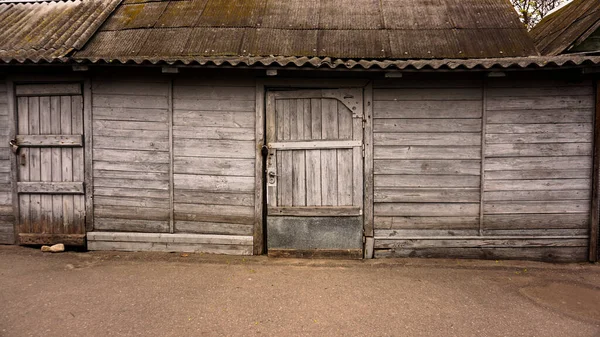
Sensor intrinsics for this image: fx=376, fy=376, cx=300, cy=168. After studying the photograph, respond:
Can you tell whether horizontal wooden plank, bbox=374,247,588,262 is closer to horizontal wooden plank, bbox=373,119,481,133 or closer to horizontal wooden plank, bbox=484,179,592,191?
horizontal wooden plank, bbox=484,179,592,191

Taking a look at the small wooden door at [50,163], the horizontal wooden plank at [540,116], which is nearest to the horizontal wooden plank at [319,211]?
the horizontal wooden plank at [540,116]

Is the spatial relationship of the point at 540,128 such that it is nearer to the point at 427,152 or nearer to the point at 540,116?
the point at 540,116

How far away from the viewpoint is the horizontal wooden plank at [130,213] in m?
5.71

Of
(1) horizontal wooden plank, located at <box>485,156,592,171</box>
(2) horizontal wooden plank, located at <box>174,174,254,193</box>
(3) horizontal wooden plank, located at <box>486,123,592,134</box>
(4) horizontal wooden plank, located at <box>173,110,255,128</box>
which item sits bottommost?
(2) horizontal wooden plank, located at <box>174,174,254,193</box>

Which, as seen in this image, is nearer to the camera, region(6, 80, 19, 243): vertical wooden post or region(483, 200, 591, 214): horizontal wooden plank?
region(483, 200, 591, 214): horizontal wooden plank

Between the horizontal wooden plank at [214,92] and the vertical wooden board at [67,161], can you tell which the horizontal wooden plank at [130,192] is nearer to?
the vertical wooden board at [67,161]


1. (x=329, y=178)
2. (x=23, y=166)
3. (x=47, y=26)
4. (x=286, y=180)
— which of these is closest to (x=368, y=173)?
(x=329, y=178)

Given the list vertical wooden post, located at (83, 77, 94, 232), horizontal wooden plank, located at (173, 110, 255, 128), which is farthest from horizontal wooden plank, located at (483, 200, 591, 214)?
vertical wooden post, located at (83, 77, 94, 232)

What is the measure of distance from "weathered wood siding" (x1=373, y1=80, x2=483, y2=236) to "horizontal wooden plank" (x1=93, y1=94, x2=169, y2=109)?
126 inches

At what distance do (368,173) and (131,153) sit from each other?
3590mm

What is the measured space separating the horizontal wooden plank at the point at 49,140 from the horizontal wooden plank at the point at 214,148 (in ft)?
5.02

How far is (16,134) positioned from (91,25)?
7.05 ft

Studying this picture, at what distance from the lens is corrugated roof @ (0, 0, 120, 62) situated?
18.9 ft

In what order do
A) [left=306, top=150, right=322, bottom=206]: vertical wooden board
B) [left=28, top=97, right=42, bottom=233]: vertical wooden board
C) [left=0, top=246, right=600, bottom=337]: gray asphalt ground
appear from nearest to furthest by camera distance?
[left=0, top=246, right=600, bottom=337]: gray asphalt ground → [left=306, top=150, right=322, bottom=206]: vertical wooden board → [left=28, top=97, right=42, bottom=233]: vertical wooden board
